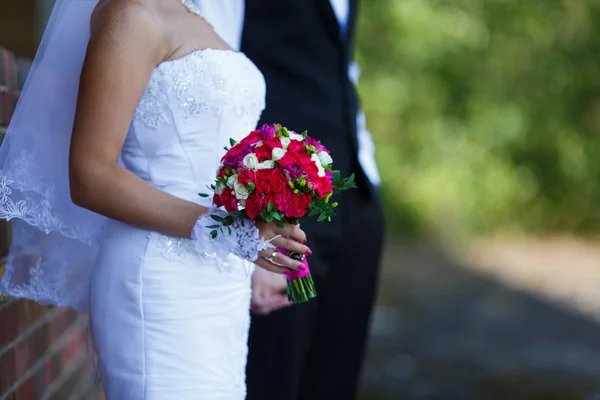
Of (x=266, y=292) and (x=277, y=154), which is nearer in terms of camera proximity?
(x=277, y=154)

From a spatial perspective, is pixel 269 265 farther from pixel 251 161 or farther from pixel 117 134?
pixel 117 134

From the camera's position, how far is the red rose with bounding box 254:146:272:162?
1.86 m

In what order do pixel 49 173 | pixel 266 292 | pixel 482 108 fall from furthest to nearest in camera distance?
1. pixel 482 108
2. pixel 266 292
3. pixel 49 173

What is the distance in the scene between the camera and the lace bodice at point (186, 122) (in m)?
2.10

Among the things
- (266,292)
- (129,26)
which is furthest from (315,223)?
(129,26)

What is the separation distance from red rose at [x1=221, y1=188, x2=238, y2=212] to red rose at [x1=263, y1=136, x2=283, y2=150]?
5.0 inches

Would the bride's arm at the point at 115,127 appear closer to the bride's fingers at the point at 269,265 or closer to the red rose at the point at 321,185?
the bride's fingers at the point at 269,265

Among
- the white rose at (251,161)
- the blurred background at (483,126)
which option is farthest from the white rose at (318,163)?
the blurred background at (483,126)

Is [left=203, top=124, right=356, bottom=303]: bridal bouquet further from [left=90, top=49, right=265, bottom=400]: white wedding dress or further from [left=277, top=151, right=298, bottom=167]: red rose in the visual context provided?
[left=90, top=49, right=265, bottom=400]: white wedding dress

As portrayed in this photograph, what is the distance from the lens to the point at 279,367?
2707 millimetres

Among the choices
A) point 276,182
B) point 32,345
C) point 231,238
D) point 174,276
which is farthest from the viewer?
point 32,345

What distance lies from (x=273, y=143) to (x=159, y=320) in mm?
516

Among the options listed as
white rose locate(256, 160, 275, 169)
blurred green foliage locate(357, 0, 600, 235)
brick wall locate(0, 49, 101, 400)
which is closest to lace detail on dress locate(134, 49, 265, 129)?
white rose locate(256, 160, 275, 169)

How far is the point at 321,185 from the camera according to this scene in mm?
1854
